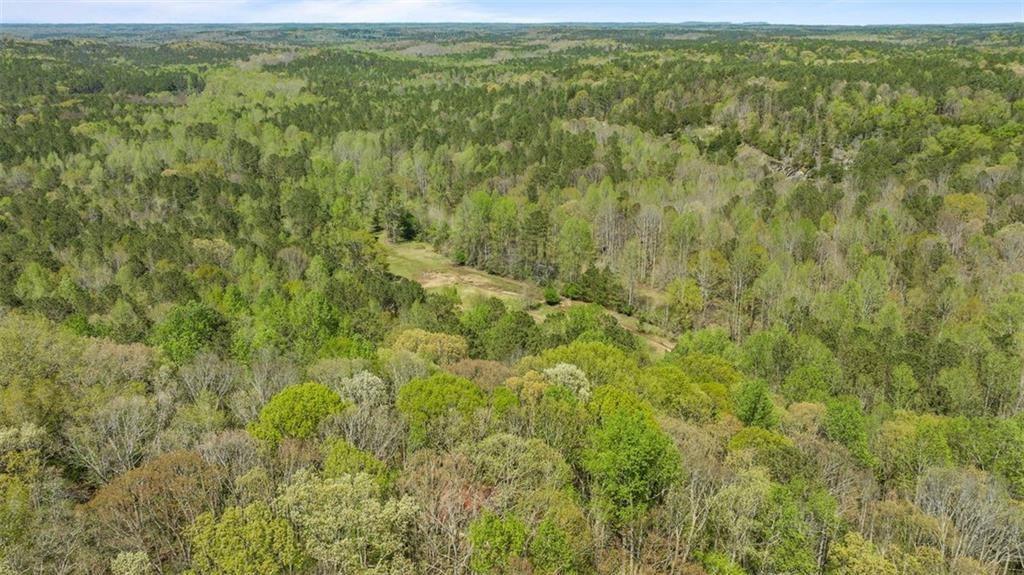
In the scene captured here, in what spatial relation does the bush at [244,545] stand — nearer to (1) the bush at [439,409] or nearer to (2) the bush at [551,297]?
(1) the bush at [439,409]

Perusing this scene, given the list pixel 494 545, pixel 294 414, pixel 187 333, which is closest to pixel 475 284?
pixel 187 333

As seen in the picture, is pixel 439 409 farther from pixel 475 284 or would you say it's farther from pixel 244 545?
pixel 475 284

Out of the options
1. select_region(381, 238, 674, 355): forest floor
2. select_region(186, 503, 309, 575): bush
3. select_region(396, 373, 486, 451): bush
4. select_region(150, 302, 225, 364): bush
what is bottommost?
select_region(381, 238, 674, 355): forest floor

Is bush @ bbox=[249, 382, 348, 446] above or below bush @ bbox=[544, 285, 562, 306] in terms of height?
above

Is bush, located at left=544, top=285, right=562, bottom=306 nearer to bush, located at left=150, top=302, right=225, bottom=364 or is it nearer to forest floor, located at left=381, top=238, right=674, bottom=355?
forest floor, located at left=381, top=238, right=674, bottom=355

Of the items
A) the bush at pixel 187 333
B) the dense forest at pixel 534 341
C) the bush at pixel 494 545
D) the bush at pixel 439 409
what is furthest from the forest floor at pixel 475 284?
the bush at pixel 494 545

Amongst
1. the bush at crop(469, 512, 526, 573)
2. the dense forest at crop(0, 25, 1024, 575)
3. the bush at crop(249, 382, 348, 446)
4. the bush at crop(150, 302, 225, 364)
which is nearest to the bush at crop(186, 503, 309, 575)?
the dense forest at crop(0, 25, 1024, 575)
